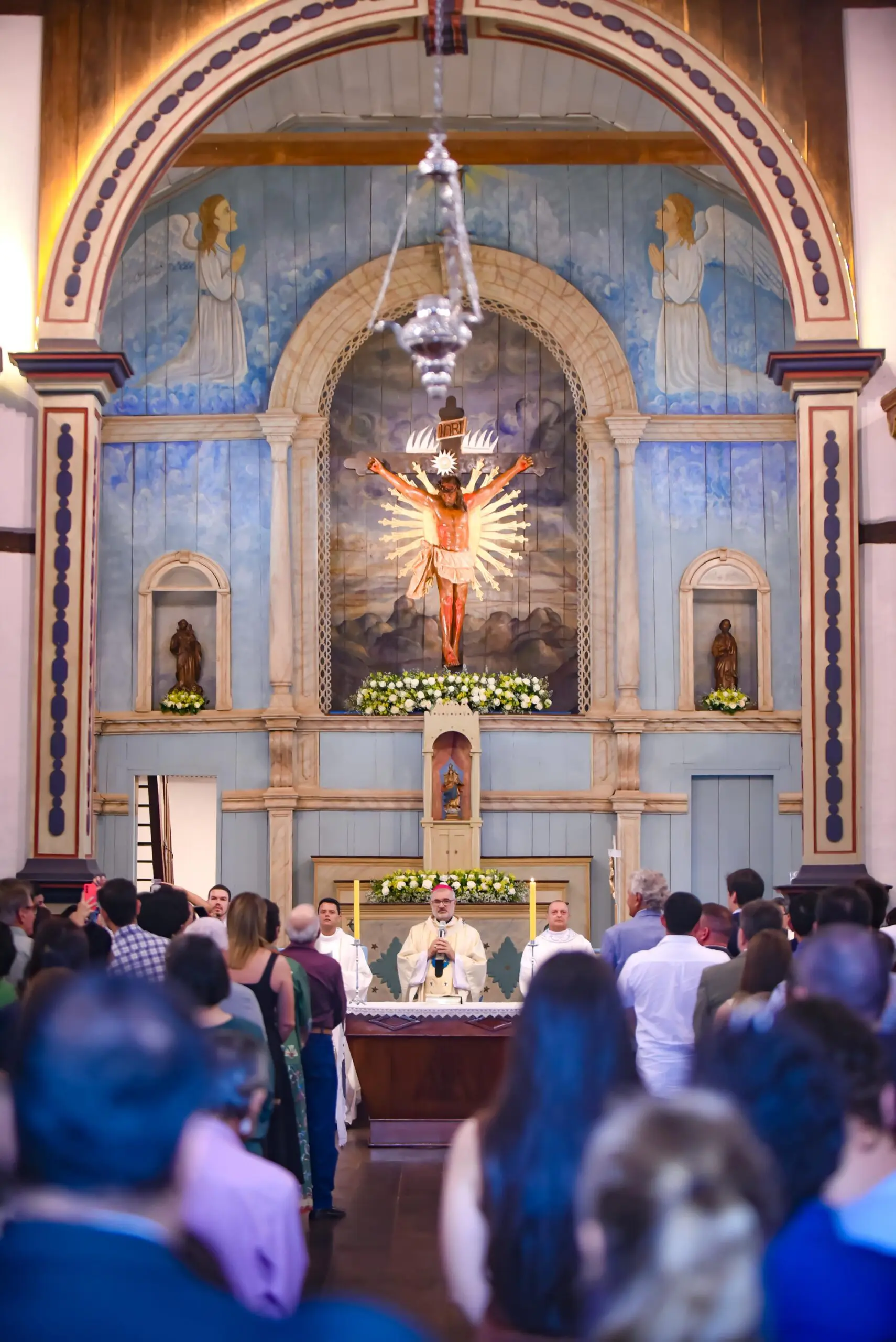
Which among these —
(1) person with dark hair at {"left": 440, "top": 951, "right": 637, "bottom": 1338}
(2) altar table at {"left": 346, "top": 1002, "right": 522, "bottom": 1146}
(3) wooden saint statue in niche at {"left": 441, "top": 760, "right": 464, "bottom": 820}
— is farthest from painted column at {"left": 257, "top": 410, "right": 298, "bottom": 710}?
(1) person with dark hair at {"left": 440, "top": 951, "right": 637, "bottom": 1338}

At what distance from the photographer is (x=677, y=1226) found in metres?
1.44

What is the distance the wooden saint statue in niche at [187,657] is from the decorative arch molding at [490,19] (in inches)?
171

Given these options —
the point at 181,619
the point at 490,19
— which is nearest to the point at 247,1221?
the point at 490,19

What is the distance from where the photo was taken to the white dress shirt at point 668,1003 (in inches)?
231

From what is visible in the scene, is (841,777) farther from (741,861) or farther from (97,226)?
(97,226)

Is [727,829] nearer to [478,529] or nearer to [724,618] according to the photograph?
[724,618]

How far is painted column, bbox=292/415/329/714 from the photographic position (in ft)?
45.0

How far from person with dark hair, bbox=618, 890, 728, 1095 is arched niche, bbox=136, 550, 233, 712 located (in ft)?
27.0

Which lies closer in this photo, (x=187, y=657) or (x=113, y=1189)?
(x=113, y=1189)

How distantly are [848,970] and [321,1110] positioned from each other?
3850 mm

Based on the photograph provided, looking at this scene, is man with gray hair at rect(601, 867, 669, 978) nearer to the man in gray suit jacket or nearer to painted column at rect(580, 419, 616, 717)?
the man in gray suit jacket

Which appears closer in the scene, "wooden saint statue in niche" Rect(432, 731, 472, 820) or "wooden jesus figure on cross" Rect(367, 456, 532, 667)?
"wooden saint statue in niche" Rect(432, 731, 472, 820)

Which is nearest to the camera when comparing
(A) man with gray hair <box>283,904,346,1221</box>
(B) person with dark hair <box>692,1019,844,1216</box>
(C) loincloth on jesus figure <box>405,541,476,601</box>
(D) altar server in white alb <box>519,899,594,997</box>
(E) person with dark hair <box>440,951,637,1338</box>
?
(B) person with dark hair <box>692,1019,844,1216</box>

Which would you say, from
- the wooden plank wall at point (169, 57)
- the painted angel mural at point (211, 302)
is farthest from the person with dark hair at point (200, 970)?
the painted angel mural at point (211, 302)
